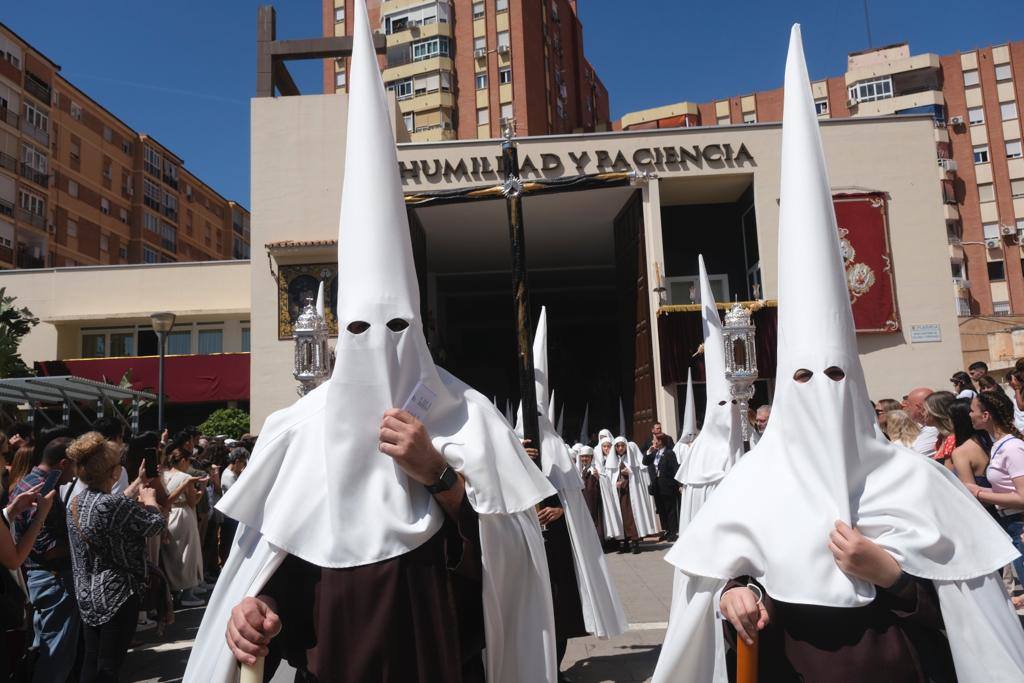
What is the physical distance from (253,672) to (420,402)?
0.92 metres

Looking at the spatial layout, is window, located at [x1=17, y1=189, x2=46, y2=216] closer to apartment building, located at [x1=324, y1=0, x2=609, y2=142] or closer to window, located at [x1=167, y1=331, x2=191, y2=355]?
window, located at [x1=167, y1=331, x2=191, y2=355]

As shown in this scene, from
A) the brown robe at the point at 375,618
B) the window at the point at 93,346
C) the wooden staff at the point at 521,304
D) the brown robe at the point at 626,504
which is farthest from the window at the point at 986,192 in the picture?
the brown robe at the point at 375,618

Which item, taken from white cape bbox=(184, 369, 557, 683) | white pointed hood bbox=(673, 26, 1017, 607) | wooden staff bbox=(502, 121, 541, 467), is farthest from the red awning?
white pointed hood bbox=(673, 26, 1017, 607)

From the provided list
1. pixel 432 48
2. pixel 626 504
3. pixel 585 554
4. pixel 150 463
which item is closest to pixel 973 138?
pixel 432 48

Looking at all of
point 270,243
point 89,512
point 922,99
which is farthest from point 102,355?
point 922,99

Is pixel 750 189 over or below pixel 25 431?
over

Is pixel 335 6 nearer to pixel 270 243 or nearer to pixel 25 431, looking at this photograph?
pixel 270 243

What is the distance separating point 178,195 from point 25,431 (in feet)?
170

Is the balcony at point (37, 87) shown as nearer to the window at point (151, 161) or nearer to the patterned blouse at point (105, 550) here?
the window at point (151, 161)

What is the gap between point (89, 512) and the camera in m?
4.64

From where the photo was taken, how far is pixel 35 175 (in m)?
40.7

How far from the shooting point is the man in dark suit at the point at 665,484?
13055mm

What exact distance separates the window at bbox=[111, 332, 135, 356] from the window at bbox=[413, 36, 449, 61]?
2810 centimetres

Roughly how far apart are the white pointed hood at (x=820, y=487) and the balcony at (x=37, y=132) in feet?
150
